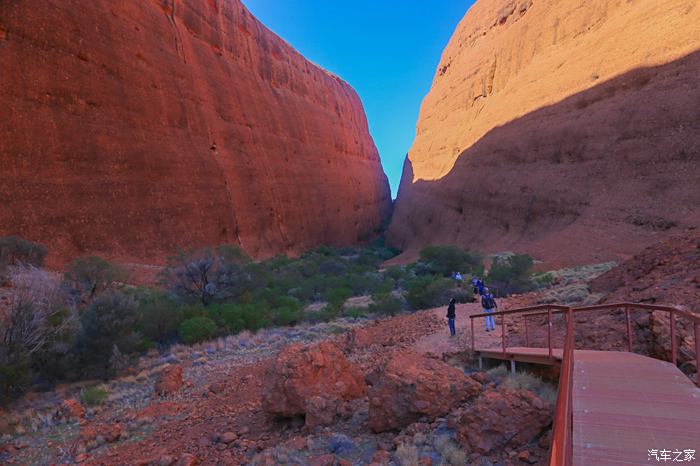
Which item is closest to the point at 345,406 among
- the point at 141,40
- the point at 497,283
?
the point at 497,283

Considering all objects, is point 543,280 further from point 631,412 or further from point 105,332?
point 105,332

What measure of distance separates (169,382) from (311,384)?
11.3 feet

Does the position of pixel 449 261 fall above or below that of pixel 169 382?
above

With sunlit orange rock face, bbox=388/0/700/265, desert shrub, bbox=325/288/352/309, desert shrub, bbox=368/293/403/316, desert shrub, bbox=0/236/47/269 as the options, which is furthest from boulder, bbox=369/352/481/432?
sunlit orange rock face, bbox=388/0/700/265

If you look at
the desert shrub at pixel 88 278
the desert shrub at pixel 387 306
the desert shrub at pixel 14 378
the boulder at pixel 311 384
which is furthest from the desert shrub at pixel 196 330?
the boulder at pixel 311 384

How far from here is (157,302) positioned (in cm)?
1164

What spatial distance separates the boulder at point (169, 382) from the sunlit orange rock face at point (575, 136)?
16.9 m

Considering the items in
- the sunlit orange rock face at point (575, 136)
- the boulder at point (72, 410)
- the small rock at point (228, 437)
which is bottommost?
the boulder at point (72, 410)

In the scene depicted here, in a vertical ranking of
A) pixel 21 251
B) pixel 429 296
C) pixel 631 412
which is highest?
pixel 21 251

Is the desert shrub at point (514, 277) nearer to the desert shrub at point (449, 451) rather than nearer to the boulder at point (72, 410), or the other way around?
the desert shrub at point (449, 451)

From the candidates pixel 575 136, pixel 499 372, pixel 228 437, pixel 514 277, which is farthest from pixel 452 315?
pixel 575 136

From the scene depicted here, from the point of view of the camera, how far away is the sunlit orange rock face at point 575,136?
1908 centimetres

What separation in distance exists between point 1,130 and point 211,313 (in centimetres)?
1153

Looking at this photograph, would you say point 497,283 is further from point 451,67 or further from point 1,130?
point 451,67
